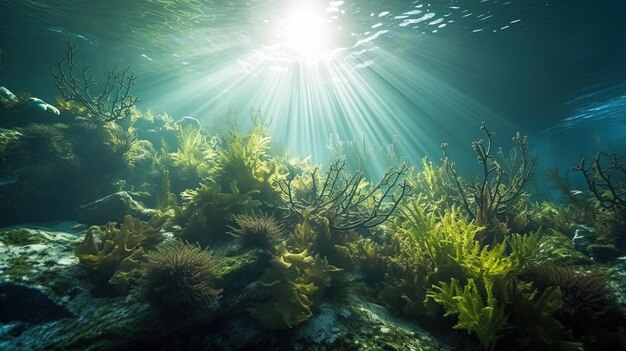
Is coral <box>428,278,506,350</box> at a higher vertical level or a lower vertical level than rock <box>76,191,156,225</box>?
lower

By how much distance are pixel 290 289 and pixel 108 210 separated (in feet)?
15.7

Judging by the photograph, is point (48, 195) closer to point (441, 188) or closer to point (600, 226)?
point (441, 188)

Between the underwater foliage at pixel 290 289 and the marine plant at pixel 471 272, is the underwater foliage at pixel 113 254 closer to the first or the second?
the underwater foliage at pixel 290 289

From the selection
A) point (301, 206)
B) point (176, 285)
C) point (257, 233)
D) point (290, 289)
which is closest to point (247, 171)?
point (301, 206)

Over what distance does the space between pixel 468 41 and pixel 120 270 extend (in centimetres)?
1439

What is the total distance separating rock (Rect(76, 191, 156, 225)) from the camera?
5660 millimetres

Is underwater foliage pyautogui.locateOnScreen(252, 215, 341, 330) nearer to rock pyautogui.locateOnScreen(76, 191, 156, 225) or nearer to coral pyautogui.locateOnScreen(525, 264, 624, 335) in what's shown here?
coral pyautogui.locateOnScreen(525, 264, 624, 335)

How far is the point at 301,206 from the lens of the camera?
480 centimetres

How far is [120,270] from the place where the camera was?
3.22 metres

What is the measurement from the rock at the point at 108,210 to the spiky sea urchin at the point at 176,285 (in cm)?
385

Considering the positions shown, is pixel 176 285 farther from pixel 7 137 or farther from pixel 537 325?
pixel 7 137

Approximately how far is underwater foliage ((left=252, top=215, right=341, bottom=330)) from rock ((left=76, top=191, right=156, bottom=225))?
13.6ft

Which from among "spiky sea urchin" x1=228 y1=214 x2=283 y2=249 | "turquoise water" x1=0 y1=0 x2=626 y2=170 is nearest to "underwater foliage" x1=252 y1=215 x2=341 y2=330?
"spiky sea urchin" x1=228 y1=214 x2=283 y2=249

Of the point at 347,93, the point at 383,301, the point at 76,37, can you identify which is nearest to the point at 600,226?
the point at 383,301
